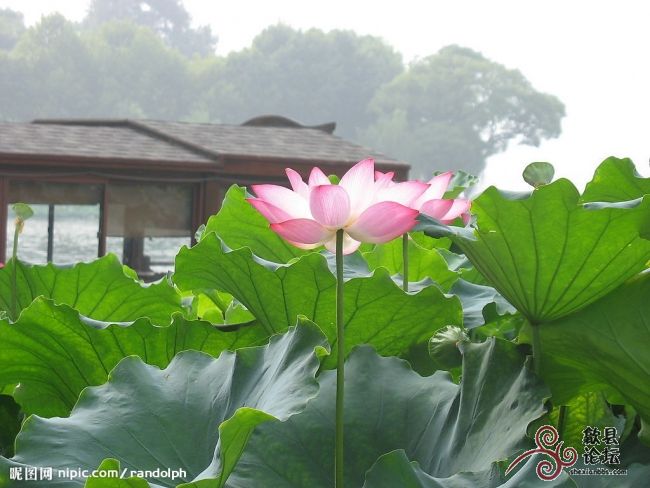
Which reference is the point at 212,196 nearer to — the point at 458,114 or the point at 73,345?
the point at 73,345

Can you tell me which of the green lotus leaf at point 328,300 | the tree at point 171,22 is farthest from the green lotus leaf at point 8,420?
the tree at point 171,22

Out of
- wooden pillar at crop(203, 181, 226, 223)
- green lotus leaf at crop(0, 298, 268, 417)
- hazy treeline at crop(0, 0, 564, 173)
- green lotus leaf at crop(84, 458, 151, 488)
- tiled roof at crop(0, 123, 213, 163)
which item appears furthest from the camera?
hazy treeline at crop(0, 0, 564, 173)

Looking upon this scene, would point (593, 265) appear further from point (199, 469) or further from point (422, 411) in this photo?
point (199, 469)

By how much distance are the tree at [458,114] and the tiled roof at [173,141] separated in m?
27.7

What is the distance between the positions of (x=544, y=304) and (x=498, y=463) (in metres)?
0.11

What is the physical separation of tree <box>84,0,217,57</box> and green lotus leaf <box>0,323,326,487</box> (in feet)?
165

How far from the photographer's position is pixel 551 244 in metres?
0.48

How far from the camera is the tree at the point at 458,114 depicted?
3753 centimetres

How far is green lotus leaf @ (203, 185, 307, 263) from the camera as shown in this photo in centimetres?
82

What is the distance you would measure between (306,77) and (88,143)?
3298 cm

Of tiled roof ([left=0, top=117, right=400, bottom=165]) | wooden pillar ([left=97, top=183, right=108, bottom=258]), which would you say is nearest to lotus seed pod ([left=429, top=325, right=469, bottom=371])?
tiled roof ([left=0, top=117, right=400, bottom=165])

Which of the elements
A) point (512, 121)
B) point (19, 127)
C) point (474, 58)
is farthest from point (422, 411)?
point (474, 58)

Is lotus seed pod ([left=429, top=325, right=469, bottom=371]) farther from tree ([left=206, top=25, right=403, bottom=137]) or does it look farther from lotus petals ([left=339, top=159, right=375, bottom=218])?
tree ([left=206, top=25, right=403, bottom=137])

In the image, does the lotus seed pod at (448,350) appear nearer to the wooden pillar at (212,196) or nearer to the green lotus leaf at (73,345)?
the green lotus leaf at (73,345)
